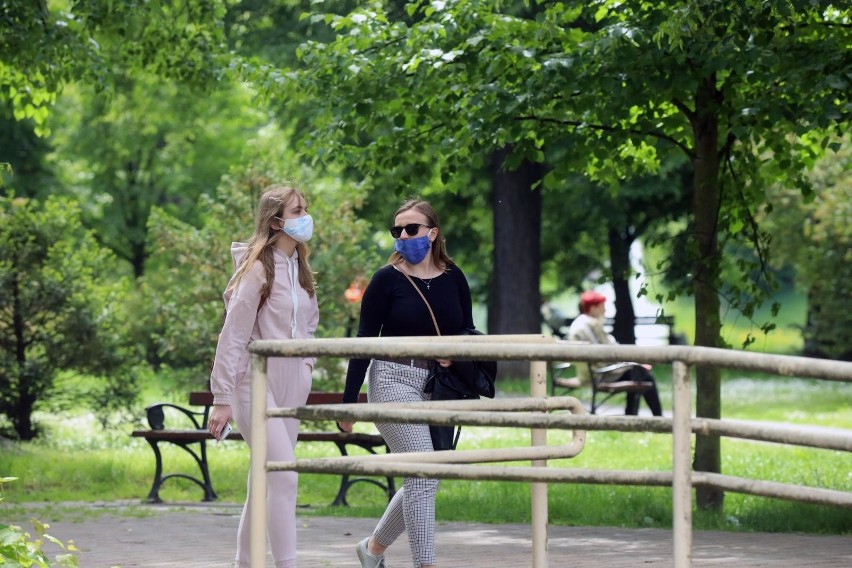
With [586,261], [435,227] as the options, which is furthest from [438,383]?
[586,261]

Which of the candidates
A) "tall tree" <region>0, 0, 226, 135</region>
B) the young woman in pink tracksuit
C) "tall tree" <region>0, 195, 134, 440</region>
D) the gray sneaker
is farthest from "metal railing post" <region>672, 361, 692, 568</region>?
"tall tree" <region>0, 195, 134, 440</region>

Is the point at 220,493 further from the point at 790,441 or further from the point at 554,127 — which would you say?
the point at 790,441

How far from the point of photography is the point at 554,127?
9672mm

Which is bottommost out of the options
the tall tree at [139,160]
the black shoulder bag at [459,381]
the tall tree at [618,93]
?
the black shoulder bag at [459,381]

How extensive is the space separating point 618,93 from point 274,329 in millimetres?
3711

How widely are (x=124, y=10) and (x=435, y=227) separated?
6.60 meters

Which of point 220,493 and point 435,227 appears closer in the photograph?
point 435,227

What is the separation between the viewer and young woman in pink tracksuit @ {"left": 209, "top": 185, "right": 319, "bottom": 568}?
5.64 metres

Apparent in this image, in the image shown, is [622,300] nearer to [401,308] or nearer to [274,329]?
[401,308]

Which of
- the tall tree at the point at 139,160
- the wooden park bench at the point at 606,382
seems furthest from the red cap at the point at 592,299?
the tall tree at the point at 139,160

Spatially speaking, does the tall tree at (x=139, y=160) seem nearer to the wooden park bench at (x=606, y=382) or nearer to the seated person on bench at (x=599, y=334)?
the wooden park bench at (x=606, y=382)

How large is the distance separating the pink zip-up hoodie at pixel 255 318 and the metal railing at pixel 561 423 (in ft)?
4.28

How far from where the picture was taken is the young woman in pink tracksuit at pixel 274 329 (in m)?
5.64

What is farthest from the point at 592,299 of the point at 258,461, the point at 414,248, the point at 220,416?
the point at 258,461
